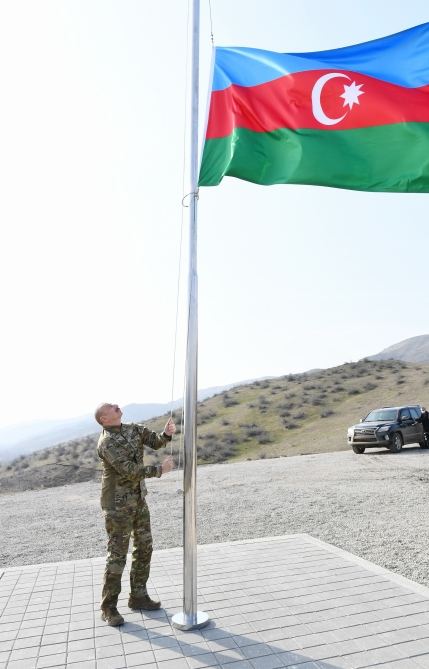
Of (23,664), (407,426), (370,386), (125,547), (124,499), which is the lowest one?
(23,664)

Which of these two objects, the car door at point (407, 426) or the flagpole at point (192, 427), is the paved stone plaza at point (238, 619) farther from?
the car door at point (407, 426)

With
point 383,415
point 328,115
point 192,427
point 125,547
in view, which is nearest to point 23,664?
point 125,547

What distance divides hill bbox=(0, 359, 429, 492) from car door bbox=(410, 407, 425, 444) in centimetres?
617

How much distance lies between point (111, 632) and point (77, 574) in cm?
202

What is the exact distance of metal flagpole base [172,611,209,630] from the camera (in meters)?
5.26

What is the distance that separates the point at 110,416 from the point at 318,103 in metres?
4.03

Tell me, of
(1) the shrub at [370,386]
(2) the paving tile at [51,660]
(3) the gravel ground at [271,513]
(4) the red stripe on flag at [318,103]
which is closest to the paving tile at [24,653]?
(2) the paving tile at [51,660]

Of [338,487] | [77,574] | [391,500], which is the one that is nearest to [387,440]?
[338,487]

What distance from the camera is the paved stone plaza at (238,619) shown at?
464 centimetres

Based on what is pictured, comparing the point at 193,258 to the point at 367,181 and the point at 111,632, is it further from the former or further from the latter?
the point at 111,632

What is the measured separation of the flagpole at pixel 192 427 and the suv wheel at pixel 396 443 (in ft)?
58.0

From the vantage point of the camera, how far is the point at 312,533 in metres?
9.40

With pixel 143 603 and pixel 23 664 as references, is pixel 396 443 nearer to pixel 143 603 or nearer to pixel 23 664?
pixel 143 603

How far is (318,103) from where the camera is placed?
20.5ft
